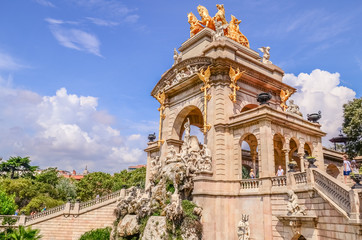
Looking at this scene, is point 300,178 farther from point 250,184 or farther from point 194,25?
point 194,25

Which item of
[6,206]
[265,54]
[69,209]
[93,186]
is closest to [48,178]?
[93,186]

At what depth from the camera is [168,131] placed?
24.8m

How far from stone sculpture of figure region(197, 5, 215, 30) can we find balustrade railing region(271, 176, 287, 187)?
55.0 feet

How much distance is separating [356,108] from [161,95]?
1873 cm

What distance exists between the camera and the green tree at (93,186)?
47219 mm

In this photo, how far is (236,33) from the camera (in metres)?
26.8

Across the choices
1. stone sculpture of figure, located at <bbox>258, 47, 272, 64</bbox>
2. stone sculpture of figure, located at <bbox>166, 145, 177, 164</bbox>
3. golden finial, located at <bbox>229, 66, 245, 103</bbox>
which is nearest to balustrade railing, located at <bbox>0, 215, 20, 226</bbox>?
stone sculpture of figure, located at <bbox>166, 145, 177, 164</bbox>

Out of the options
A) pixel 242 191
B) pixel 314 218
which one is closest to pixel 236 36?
pixel 242 191

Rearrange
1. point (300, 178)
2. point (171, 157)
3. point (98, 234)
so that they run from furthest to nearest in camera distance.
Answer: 1. point (98, 234)
2. point (171, 157)
3. point (300, 178)

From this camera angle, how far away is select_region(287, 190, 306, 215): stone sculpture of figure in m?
13.0

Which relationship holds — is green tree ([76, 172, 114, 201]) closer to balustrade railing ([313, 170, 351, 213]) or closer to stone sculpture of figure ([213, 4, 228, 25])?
stone sculpture of figure ([213, 4, 228, 25])

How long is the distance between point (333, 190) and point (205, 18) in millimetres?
20592

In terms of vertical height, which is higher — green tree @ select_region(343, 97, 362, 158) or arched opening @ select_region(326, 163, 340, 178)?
green tree @ select_region(343, 97, 362, 158)

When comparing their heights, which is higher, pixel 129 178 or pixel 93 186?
pixel 129 178
